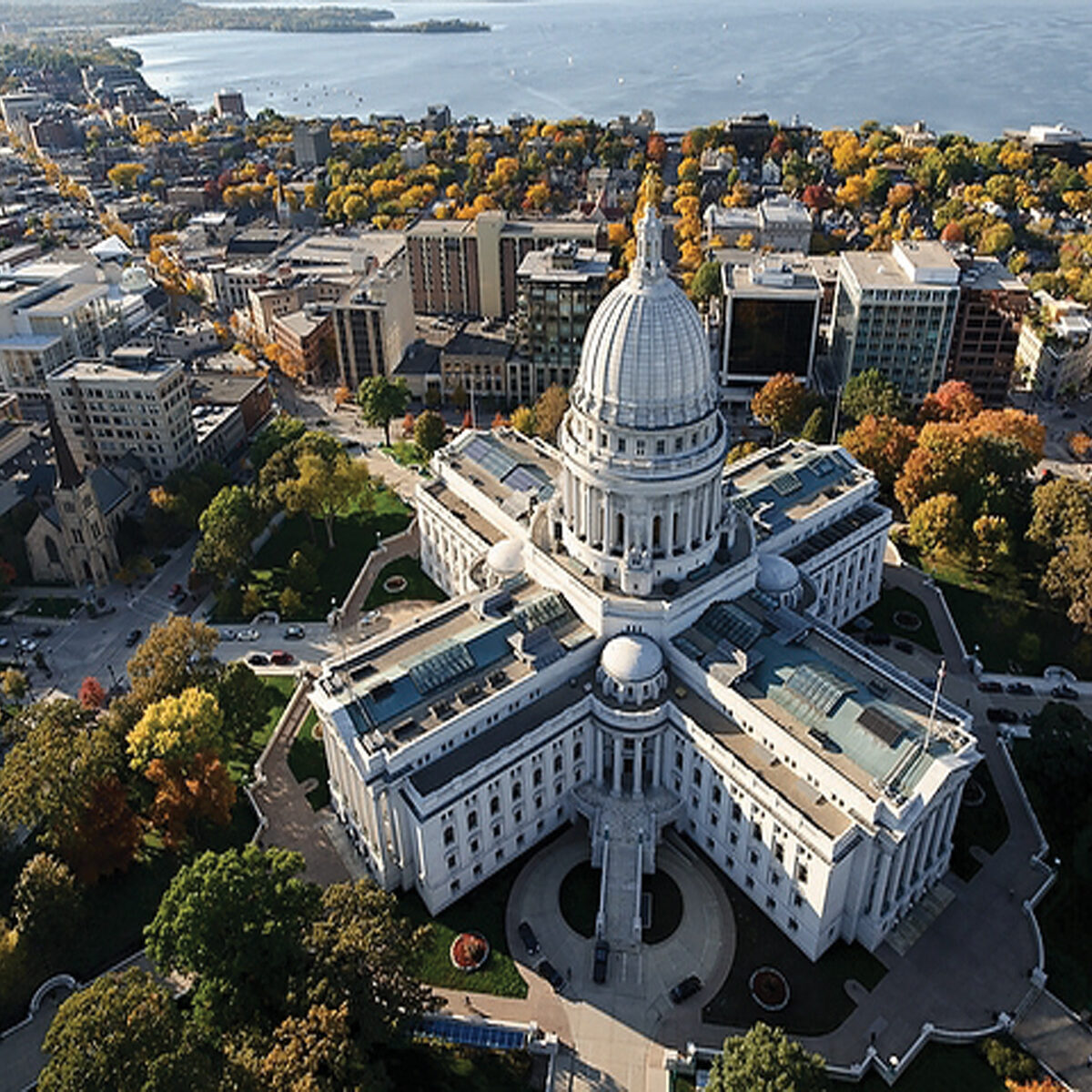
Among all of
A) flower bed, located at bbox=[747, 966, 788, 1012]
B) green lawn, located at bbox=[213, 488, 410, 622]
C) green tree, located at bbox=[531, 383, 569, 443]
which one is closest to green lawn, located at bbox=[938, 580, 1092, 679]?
flower bed, located at bbox=[747, 966, 788, 1012]

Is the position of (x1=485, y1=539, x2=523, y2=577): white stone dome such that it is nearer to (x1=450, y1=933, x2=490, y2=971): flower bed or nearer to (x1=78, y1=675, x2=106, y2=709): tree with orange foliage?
(x1=450, y1=933, x2=490, y2=971): flower bed

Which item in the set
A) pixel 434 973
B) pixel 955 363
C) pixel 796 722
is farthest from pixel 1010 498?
pixel 434 973

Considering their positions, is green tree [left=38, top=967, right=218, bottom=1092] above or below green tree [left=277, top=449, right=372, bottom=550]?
above

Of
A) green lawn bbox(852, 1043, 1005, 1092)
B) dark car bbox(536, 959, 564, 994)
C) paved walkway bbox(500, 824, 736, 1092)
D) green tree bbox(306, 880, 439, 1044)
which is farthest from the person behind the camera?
dark car bbox(536, 959, 564, 994)

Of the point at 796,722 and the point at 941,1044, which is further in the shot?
the point at 796,722

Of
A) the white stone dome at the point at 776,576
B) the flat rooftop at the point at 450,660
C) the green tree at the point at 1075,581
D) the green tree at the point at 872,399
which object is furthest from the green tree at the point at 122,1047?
the green tree at the point at 872,399

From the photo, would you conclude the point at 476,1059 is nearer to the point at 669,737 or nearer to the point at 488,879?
the point at 488,879

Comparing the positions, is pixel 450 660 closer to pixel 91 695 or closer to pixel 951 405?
pixel 91 695

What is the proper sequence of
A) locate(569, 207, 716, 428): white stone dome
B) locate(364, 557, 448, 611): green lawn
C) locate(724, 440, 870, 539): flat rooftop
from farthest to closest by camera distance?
locate(364, 557, 448, 611): green lawn, locate(724, 440, 870, 539): flat rooftop, locate(569, 207, 716, 428): white stone dome
